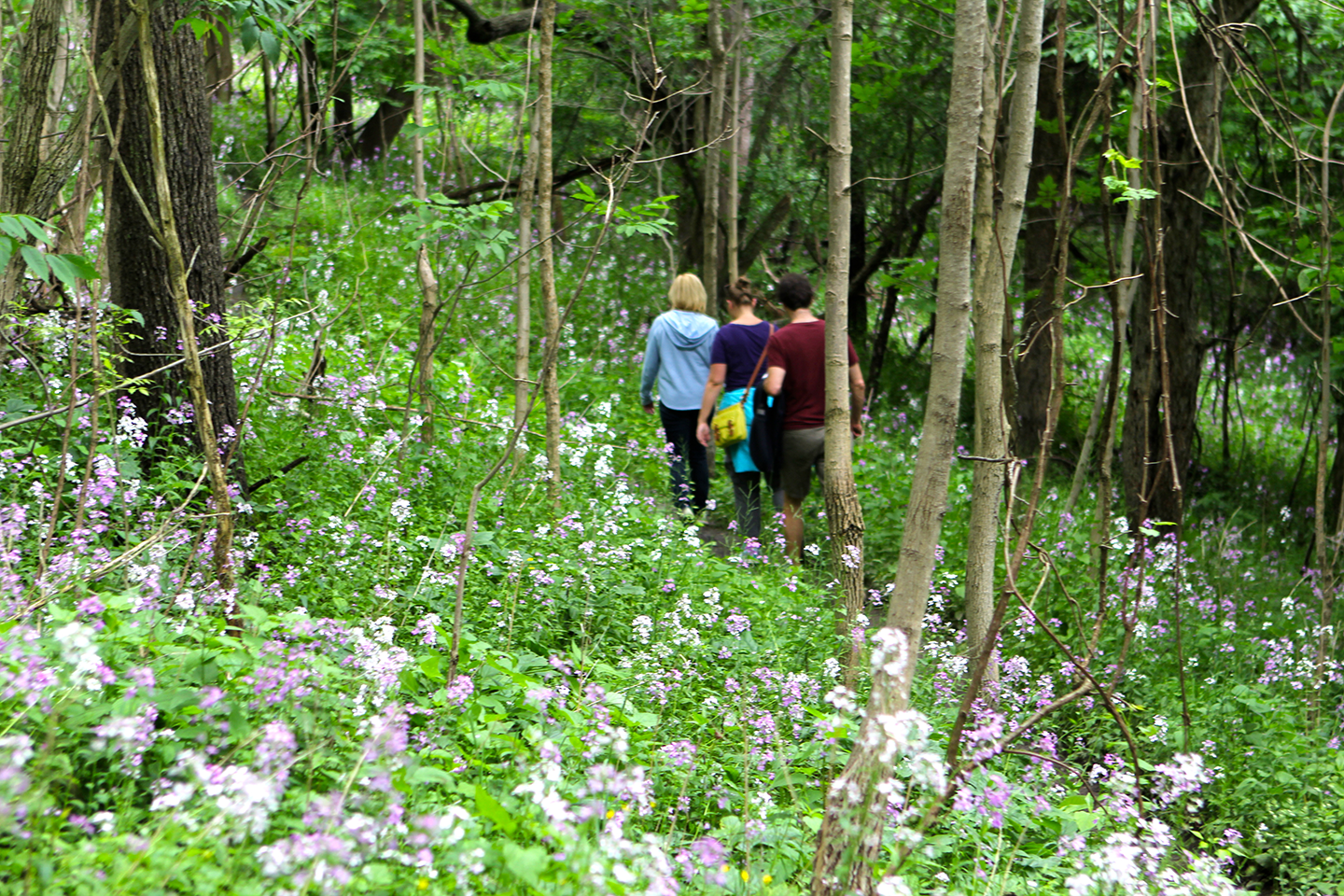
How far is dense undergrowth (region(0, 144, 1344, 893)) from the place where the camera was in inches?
77.6

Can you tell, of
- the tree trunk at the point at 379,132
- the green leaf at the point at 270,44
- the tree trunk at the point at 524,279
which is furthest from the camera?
the tree trunk at the point at 379,132

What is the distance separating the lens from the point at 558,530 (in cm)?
484

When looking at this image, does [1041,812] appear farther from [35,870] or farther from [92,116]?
[92,116]

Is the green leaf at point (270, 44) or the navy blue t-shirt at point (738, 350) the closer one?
the green leaf at point (270, 44)

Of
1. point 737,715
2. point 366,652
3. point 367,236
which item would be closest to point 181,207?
point 366,652

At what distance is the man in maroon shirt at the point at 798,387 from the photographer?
6262 millimetres

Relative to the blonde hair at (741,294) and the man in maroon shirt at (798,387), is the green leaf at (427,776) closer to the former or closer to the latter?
the man in maroon shirt at (798,387)

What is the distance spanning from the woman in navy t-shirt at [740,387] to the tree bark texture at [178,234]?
3009 mm

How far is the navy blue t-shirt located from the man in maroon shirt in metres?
0.23

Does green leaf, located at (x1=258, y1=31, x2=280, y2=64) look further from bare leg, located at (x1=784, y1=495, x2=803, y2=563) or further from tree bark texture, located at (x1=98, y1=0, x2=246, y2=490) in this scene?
bare leg, located at (x1=784, y1=495, x2=803, y2=563)

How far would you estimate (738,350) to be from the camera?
21.4 feet

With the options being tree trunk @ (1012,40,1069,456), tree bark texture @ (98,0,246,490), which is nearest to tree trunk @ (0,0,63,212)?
tree bark texture @ (98,0,246,490)

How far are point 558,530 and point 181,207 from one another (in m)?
2.34

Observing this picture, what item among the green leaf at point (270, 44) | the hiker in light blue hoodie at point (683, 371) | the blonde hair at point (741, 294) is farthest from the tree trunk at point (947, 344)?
the hiker in light blue hoodie at point (683, 371)
